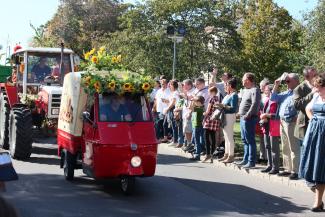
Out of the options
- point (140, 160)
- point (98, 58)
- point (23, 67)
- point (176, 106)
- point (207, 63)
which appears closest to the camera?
point (140, 160)

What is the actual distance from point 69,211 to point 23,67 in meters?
7.28

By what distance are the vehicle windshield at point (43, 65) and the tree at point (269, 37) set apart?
27.6 metres

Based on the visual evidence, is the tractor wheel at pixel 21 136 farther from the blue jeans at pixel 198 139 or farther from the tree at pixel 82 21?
the tree at pixel 82 21

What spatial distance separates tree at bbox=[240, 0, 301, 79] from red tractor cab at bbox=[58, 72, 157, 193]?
3165 cm

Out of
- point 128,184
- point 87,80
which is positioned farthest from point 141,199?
point 87,80

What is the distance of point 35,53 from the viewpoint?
14359mm

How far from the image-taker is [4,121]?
13719 mm

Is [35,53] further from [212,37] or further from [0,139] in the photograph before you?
[212,37]

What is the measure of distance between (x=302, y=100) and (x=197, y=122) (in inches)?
163

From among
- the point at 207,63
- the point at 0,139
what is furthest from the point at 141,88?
the point at 207,63

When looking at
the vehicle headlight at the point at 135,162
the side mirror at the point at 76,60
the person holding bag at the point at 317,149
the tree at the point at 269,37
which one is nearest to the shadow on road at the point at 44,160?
the side mirror at the point at 76,60

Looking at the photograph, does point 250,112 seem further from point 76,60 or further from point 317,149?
point 76,60

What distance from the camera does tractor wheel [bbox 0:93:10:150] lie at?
1350 cm

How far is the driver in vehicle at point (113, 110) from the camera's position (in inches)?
358
